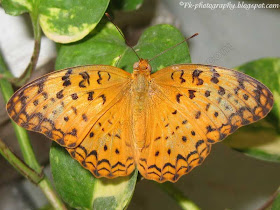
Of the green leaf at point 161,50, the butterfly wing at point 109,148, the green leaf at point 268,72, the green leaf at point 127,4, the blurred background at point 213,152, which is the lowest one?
the blurred background at point 213,152

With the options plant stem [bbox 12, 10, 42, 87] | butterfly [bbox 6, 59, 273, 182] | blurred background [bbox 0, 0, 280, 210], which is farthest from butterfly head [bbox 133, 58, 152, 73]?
blurred background [bbox 0, 0, 280, 210]

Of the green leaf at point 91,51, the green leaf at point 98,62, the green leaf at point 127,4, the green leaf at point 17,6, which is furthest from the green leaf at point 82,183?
the green leaf at point 127,4

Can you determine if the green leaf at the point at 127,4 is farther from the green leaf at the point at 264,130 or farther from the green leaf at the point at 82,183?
the green leaf at the point at 82,183

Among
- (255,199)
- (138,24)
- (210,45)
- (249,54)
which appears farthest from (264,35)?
(255,199)

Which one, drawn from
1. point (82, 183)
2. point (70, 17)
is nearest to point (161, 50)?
point (70, 17)

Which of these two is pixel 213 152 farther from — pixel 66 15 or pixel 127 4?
pixel 66 15
